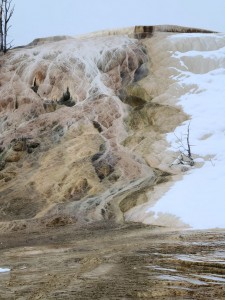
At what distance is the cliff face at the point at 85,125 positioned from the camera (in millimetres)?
15328

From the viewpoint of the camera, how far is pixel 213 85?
66.5 feet

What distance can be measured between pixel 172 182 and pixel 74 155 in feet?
14.9

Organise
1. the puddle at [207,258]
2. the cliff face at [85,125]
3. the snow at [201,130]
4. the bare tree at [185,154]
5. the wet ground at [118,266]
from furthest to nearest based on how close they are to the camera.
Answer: the bare tree at [185,154], the cliff face at [85,125], the snow at [201,130], the puddle at [207,258], the wet ground at [118,266]

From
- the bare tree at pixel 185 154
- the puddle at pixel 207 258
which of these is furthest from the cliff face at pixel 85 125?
the puddle at pixel 207 258

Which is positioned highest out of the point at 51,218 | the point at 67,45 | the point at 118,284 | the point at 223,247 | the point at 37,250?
the point at 67,45

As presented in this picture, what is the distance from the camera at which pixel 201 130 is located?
57.1ft

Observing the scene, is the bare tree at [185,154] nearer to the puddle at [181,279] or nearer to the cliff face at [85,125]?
the cliff face at [85,125]

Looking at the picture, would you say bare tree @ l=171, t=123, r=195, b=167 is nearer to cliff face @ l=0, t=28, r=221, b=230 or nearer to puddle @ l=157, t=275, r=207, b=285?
cliff face @ l=0, t=28, r=221, b=230

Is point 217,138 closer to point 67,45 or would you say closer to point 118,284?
point 67,45

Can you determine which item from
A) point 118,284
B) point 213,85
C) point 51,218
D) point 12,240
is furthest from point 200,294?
point 213,85

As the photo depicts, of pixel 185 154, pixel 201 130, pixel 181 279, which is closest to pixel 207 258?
pixel 181 279

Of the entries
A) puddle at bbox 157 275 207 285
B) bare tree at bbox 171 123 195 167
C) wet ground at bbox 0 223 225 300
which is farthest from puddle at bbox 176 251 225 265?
bare tree at bbox 171 123 195 167

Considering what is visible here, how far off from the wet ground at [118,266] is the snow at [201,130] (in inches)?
44.7

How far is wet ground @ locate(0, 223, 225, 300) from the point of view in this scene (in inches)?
235
